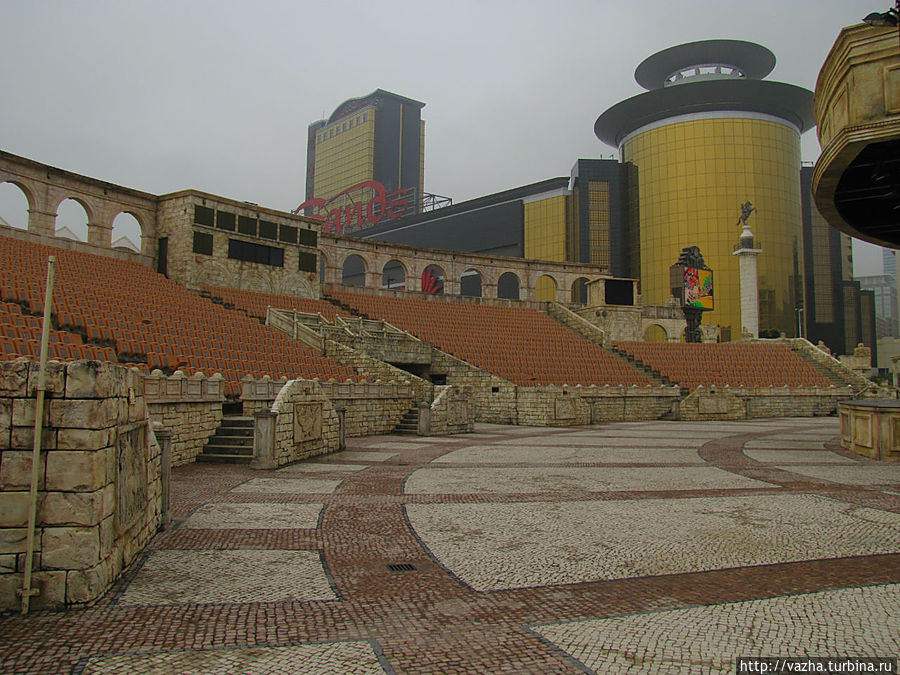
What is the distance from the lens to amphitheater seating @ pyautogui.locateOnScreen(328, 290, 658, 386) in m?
26.2

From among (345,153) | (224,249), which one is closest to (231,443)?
(224,249)

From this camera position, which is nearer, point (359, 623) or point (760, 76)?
point (359, 623)

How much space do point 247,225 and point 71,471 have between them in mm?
26010

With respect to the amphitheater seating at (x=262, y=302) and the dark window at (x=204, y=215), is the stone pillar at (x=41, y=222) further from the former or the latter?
the amphitheater seating at (x=262, y=302)

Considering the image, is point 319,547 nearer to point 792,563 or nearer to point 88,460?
point 88,460

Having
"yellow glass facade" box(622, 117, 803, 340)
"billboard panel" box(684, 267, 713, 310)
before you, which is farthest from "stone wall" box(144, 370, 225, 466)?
"yellow glass facade" box(622, 117, 803, 340)

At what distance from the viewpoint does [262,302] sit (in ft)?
88.2

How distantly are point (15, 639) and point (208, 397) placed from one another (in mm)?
8899

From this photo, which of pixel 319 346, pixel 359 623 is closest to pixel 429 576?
pixel 359 623

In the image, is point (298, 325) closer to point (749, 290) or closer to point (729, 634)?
point (729, 634)

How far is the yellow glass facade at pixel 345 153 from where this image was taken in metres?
122

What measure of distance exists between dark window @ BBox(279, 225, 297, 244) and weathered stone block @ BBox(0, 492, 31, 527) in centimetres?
2674

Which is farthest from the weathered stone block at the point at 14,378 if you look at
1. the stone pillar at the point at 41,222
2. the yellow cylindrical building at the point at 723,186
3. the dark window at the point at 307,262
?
the yellow cylindrical building at the point at 723,186

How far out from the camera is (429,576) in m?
5.32
